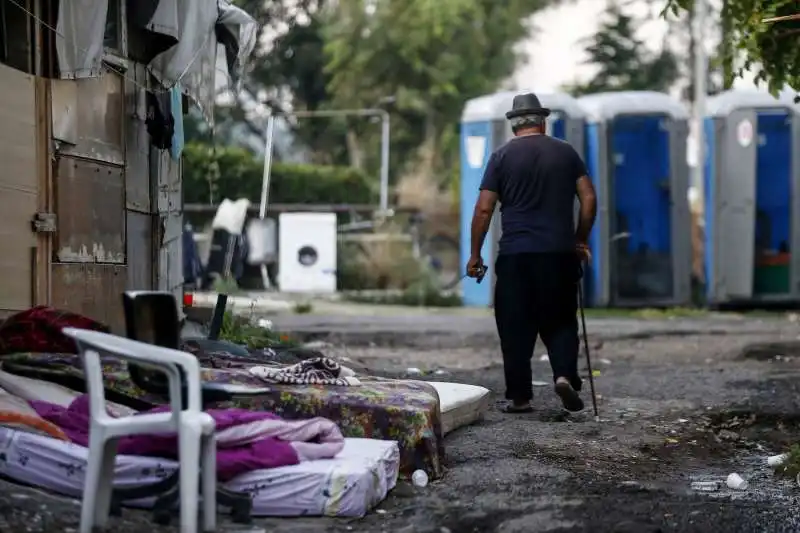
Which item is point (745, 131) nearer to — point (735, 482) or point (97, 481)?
point (735, 482)

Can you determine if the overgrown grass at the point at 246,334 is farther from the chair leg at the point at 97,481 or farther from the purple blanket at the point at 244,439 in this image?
the chair leg at the point at 97,481

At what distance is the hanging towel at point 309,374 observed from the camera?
590 cm

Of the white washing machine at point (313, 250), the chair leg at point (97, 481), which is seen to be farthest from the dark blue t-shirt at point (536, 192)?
the white washing machine at point (313, 250)

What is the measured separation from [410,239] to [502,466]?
1589cm

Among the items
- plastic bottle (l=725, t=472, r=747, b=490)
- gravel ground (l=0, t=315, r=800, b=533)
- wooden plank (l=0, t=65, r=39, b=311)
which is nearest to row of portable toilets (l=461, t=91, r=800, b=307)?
gravel ground (l=0, t=315, r=800, b=533)

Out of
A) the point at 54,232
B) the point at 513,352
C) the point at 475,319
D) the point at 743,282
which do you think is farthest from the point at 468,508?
the point at 743,282

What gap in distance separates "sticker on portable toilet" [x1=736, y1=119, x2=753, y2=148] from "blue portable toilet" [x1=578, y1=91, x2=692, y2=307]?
26.4 inches

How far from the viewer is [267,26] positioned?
3484cm

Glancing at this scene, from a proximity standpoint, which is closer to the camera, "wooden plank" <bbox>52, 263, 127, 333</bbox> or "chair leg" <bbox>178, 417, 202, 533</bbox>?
"chair leg" <bbox>178, 417, 202, 533</bbox>

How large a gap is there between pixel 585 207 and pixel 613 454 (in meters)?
1.80

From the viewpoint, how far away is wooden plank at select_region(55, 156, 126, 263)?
25.9ft

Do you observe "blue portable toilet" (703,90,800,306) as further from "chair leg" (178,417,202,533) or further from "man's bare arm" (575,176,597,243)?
"chair leg" (178,417,202,533)

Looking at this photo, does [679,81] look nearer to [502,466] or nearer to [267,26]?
[267,26]

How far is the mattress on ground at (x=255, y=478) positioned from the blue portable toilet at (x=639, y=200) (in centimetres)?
1274
